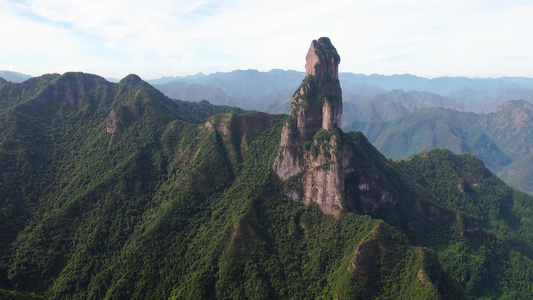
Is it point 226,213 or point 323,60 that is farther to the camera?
point 323,60

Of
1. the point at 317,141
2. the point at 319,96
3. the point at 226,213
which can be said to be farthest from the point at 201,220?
the point at 319,96

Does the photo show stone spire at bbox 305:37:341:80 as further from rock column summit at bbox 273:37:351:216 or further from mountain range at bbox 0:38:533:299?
mountain range at bbox 0:38:533:299

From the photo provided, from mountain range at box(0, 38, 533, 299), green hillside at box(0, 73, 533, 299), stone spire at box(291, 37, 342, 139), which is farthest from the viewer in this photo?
stone spire at box(291, 37, 342, 139)

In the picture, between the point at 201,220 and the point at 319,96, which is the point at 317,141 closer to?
the point at 319,96

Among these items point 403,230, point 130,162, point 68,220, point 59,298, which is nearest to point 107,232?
point 68,220

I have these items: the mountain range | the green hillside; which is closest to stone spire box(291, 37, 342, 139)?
the mountain range

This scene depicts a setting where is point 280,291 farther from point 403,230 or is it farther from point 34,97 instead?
point 34,97

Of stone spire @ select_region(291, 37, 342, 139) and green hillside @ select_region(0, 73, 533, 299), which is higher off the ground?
stone spire @ select_region(291, 37, 342, 139)

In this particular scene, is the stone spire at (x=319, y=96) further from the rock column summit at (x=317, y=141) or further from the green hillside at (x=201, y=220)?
the green hillside at (x=201, y=220)
